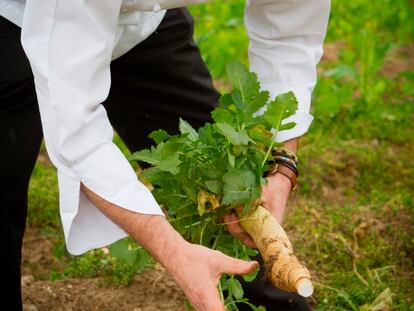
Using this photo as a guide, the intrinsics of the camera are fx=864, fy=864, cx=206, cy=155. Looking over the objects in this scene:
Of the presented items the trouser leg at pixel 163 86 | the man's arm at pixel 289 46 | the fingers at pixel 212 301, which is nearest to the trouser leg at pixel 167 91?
the trouser leg at pixel 163 86

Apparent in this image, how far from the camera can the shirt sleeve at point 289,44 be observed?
7.27 feet

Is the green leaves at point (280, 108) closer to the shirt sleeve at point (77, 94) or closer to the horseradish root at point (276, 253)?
the horseradish root at point (276, 253)

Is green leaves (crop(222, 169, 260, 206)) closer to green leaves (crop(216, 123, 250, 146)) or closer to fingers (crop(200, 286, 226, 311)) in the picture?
green leaves (crop(216, 123, 250, 146))

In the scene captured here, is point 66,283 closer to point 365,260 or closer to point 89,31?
point 365,260

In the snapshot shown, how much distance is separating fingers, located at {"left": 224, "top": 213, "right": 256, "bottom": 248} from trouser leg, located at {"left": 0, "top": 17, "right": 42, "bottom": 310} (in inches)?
21.0

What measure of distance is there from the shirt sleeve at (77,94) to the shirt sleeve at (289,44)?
1.94ft

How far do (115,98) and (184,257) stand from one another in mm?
902

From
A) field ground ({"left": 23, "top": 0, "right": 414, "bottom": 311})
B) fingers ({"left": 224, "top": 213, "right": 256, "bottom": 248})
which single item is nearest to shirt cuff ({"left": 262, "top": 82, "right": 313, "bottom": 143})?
fingers ({"left": 224, "top": 213, "right": 256, "bottom": 248})

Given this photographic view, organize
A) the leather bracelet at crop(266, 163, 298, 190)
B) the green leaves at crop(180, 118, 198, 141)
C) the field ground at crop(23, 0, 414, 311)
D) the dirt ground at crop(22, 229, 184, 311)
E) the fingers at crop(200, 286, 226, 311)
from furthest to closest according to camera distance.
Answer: the field ground at crop(23, 0, 414, 311), the dirt ground at crop(22, 229, 184, 311), the leather bracelet at crop(266, 163, 298, 190), the green leaves at crop(180, 118, 198, 141), the fingers at crop(200, 286, 226, 311)

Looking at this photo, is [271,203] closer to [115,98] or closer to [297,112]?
[297,112]

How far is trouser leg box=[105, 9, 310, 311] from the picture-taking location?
8.01 feet

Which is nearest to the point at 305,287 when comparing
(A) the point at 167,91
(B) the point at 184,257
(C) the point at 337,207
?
(B) the point at 184,257

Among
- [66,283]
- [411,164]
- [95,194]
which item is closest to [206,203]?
[95,194]

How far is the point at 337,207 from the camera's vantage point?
3.45 metres
